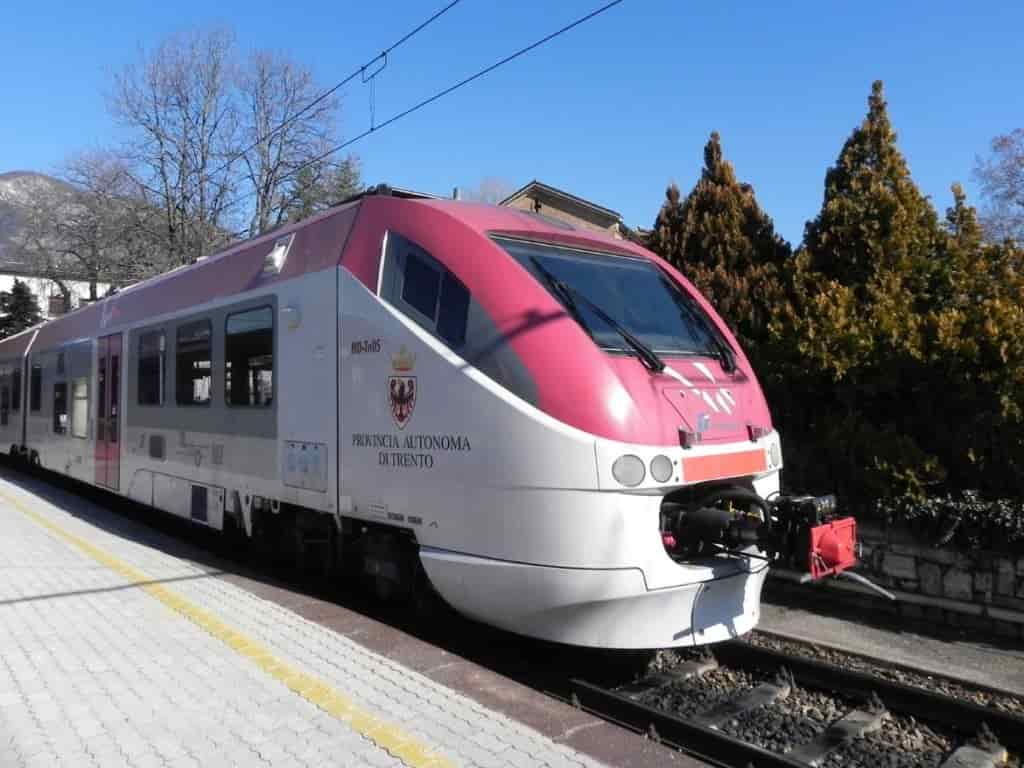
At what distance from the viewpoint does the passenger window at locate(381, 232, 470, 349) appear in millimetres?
4984

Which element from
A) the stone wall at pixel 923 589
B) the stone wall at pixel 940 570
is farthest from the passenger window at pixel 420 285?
the stone wall at pixel 940 570

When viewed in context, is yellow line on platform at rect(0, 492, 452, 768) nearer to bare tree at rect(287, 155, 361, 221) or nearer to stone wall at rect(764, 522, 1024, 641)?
stone wall at rect(764, 522, 1024, 641)

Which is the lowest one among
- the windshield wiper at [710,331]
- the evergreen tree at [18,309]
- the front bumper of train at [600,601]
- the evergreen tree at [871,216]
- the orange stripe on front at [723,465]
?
the front bumper of train at [600,601]

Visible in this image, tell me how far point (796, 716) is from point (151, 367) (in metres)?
7.54

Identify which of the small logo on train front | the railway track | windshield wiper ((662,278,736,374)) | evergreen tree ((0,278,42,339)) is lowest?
the railway track

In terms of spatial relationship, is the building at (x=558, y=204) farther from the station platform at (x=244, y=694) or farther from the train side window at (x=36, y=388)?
the station platform at (x=244, y=694)

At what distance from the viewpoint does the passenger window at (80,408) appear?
1166 centimetres

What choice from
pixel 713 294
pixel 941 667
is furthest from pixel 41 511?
pixel 941 667

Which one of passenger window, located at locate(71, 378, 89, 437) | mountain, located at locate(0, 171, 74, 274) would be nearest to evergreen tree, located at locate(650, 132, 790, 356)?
passenger window, located at locate(71, 378, 89, 437)

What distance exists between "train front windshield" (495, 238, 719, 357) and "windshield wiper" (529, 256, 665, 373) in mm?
13

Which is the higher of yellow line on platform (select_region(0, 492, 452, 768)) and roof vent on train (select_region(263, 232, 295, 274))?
roof vent on train (select_region(263, 232, 295, 274))

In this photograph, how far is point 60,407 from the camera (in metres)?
13.1

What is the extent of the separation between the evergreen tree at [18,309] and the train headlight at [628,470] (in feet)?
172

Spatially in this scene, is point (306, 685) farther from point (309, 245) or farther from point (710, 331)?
point (710, 331)
